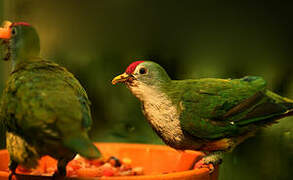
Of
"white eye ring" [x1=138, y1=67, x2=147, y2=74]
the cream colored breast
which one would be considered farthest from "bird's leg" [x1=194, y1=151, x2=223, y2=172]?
"white eye ring" [x1=138, y1=67, x2=147, y2=74]

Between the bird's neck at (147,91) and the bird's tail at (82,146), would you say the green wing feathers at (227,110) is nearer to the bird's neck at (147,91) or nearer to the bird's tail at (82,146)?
the bird's neck at (147,91)

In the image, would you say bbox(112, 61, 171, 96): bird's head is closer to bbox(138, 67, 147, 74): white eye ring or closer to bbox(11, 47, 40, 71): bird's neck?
bbox(138, 67, 147, 74): white eye ring

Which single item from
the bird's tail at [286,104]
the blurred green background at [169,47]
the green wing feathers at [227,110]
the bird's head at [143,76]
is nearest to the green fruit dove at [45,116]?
the bird's head at [143,76]

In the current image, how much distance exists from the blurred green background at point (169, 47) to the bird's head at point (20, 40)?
3.02 feet

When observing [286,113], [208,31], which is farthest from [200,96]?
[208,31]

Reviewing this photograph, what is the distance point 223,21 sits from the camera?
6.56 ft

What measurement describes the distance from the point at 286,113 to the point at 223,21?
941mm

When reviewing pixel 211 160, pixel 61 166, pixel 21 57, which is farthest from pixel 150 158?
pixel 21 57

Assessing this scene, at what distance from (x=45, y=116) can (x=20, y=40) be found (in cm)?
41

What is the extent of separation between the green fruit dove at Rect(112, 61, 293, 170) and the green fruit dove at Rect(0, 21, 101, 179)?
0.95 feet

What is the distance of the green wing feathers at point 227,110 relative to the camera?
1.17m

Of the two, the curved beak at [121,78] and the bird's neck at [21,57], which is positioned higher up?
the bird's neck at [21,57]

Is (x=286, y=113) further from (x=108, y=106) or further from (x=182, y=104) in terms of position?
(x=108, y=106)

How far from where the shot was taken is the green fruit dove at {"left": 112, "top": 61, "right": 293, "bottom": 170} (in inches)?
46.1
